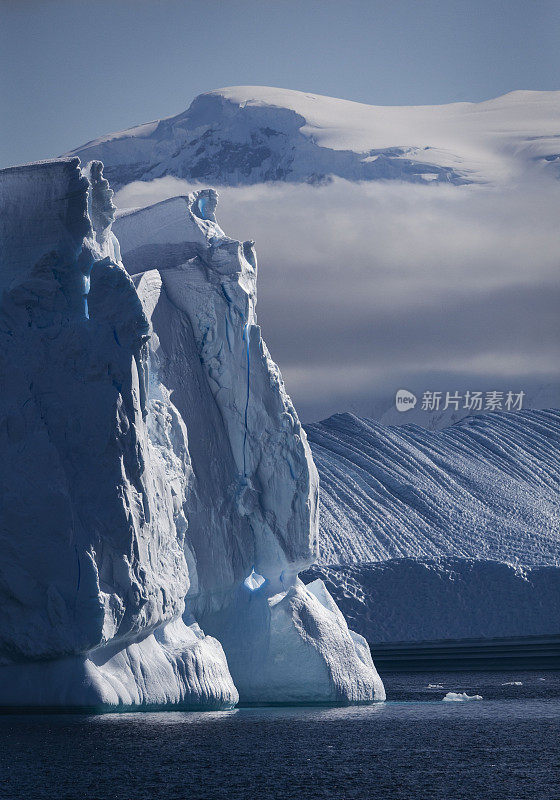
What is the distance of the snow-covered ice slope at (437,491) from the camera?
33.8 meters

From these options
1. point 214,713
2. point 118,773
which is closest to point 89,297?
point 214,713

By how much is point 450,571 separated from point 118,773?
1982cm

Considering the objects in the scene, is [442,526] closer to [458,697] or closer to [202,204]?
[458,697]

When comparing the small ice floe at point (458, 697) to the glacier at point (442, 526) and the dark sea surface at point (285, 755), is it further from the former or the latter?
the glacier at point (442, 526)

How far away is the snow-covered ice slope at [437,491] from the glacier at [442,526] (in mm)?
44

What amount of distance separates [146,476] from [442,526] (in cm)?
2454

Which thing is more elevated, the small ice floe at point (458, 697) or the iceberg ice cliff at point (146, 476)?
the iceberg ice cliff at point (146, 476)

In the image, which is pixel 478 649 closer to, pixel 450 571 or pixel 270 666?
pixel 450 571

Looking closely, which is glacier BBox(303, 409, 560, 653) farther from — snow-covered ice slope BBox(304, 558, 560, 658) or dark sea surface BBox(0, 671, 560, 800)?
dark sea surface BBox(0, 671, 560, 800)

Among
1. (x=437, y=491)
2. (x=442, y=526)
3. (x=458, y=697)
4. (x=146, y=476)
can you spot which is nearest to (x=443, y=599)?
(x=442, y=526)

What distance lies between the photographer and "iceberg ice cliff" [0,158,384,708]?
10852mm

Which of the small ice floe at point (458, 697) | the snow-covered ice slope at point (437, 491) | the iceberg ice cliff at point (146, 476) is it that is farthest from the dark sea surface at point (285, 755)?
the snow-covered ice slope at point (437, 491)

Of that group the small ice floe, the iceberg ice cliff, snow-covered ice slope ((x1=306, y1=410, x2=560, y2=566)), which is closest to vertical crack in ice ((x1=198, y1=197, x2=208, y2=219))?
the iceberg ice cliff

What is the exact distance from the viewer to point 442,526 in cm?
3531
